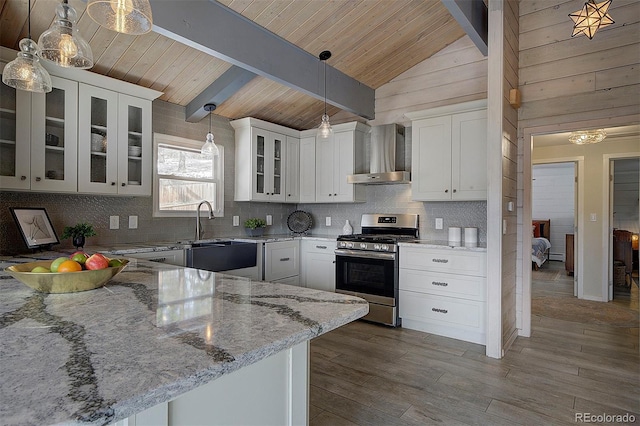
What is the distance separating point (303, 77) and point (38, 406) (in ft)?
11.2

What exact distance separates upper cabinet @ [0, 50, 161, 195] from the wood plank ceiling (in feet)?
0.85

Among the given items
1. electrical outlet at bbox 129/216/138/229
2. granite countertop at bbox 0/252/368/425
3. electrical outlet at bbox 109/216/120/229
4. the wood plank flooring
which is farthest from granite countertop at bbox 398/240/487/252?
electrical outlet at bbox 109/216/120/229

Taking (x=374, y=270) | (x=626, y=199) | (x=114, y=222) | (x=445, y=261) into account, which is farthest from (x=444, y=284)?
(x=626, y=199)

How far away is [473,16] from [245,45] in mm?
1929

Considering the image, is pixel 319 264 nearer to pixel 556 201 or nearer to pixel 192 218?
pixel 192 218

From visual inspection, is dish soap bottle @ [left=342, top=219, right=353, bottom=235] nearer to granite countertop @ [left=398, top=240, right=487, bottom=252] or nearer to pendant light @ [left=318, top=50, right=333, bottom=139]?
granite countertop @ [left=398, top=240, right=487, bottom=252]

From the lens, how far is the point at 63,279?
1.34m

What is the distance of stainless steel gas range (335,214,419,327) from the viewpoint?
12.4ft

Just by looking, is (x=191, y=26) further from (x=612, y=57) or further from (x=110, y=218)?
(x=612, y=57)

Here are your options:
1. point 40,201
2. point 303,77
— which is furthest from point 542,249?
point 40,201

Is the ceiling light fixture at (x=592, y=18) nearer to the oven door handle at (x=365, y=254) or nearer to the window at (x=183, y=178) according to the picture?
the oven door handle at (x=365, y=254)

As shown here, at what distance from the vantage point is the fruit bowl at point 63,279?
51.7 inches

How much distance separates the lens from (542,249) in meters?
7.79

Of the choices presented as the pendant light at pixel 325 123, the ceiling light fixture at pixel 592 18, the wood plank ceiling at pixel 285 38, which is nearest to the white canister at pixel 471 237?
the pendant light at pixel 325 123
